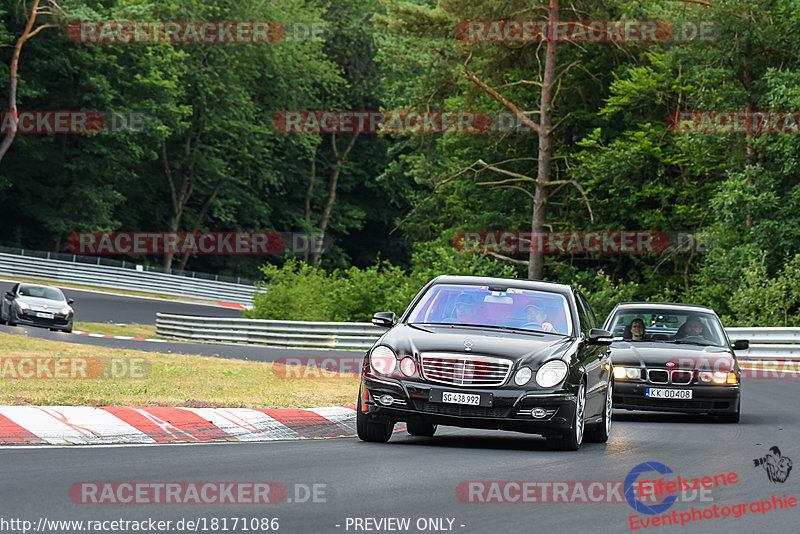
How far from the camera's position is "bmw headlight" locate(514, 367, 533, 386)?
1190 centimetres

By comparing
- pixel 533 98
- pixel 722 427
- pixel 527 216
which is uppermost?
pixel 533 98

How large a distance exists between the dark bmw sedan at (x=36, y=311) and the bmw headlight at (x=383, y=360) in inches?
1067

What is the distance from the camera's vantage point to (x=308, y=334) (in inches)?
1416

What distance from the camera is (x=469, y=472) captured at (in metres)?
10.3

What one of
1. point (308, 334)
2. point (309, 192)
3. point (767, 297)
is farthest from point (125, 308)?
point (309, 192)

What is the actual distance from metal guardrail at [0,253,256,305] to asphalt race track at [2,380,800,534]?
5064 centimetres

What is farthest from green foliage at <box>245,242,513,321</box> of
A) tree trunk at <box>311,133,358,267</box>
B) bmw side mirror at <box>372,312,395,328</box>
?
tree trunk at <box>311,133,358,267</box>

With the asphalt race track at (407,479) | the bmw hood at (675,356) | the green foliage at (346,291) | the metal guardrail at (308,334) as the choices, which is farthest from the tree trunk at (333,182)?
the asphalt race track at (407,479)

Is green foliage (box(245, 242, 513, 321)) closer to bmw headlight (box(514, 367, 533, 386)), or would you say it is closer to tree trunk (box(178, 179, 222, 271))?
bmw headlight (box(514, 367, 533, 386))

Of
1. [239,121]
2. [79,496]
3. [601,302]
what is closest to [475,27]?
[601,302]

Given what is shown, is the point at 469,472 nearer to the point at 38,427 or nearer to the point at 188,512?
the point at 188,512

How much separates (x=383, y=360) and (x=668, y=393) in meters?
5.91

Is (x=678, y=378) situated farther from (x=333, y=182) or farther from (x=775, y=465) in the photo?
(x=333, y=182)

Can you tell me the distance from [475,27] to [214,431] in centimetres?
3748
